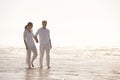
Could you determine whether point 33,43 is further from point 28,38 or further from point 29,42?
point 28,38

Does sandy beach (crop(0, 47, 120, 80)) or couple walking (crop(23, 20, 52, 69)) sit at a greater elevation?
couple walking (crop(23, 20, 52, 69))

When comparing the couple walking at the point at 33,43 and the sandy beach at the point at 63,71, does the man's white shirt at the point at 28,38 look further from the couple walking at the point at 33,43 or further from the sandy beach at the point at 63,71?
the sandy beach at the point at 63,71

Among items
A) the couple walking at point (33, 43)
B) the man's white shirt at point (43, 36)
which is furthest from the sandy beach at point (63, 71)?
the man's white shirt at point (43, 36)

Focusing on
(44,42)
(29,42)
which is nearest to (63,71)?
(44,42)

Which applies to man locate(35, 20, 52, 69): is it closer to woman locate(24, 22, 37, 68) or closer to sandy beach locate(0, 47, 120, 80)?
woman locate(24, 22, 37, 68)

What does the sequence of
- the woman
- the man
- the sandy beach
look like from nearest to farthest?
1. the sandy beach
2. the woman
3. the man

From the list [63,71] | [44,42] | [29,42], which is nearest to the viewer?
[63,71]

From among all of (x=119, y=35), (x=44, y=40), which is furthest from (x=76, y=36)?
(x=44, y=40)

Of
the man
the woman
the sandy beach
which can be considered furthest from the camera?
the man

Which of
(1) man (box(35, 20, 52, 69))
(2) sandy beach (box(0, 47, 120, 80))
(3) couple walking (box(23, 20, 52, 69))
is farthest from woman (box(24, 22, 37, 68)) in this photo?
(2) sandy beach (box(0, 47, 120, 80))

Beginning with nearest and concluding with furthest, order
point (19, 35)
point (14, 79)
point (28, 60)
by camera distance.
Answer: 1. point (14, 79)
2. point (28, 60)
3. point (19, 35)

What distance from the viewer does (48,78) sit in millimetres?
11039

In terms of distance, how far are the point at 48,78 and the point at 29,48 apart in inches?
151

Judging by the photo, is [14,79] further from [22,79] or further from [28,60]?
[28,60]
